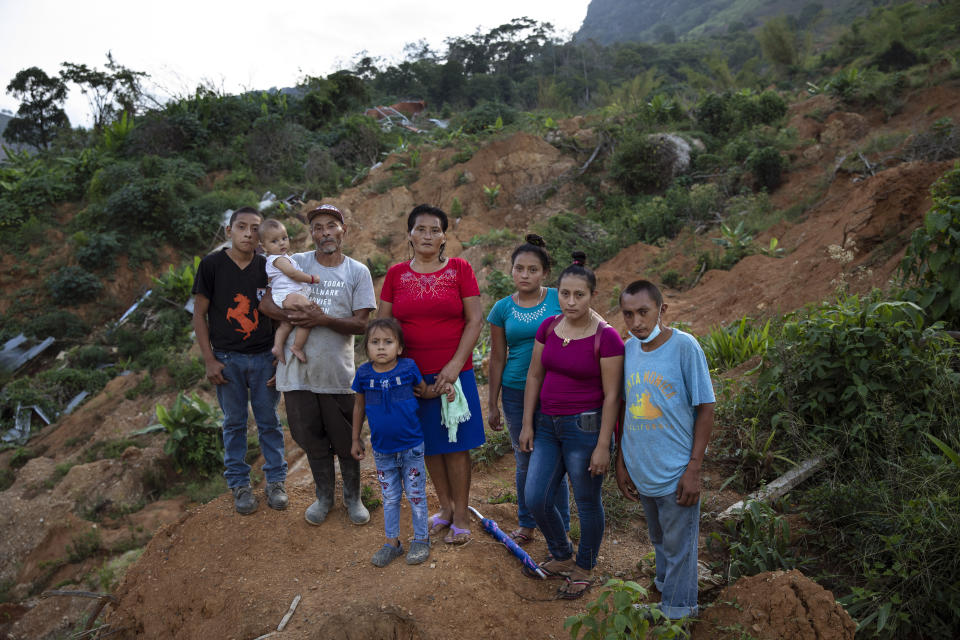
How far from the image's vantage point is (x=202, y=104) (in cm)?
1952

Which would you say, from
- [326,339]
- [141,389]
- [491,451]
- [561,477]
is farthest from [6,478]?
[561,477]

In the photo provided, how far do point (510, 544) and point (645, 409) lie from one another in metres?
1.23

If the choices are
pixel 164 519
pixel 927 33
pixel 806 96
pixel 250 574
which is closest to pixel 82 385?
pixel 164 519

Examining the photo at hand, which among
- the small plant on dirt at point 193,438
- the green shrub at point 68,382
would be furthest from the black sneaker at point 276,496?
the green shrub at point 68,382

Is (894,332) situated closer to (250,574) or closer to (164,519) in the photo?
(250,574)

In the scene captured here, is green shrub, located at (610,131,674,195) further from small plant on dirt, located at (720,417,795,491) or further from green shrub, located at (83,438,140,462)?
green shrub, located at (83,438,140,462)

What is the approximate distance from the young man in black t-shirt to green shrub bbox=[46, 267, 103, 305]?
1274cm

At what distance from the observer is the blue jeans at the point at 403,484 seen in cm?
301

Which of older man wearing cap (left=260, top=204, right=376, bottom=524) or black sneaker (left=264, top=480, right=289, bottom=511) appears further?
black sneaker (left=264, top=480, right=289, bottom=511)

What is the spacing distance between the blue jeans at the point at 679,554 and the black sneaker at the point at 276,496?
8.08 ft

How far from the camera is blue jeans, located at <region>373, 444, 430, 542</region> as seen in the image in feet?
9.87

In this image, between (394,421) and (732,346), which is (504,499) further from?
(732,346)

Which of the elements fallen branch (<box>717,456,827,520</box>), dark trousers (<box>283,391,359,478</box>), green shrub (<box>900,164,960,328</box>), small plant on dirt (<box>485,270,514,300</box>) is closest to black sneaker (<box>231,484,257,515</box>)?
dark trousers (<box>283,391,359,478</box>)

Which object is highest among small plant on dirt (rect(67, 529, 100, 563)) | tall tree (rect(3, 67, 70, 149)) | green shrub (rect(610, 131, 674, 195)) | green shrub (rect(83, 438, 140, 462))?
tall tree (rect(3, 67, 70, 149))
